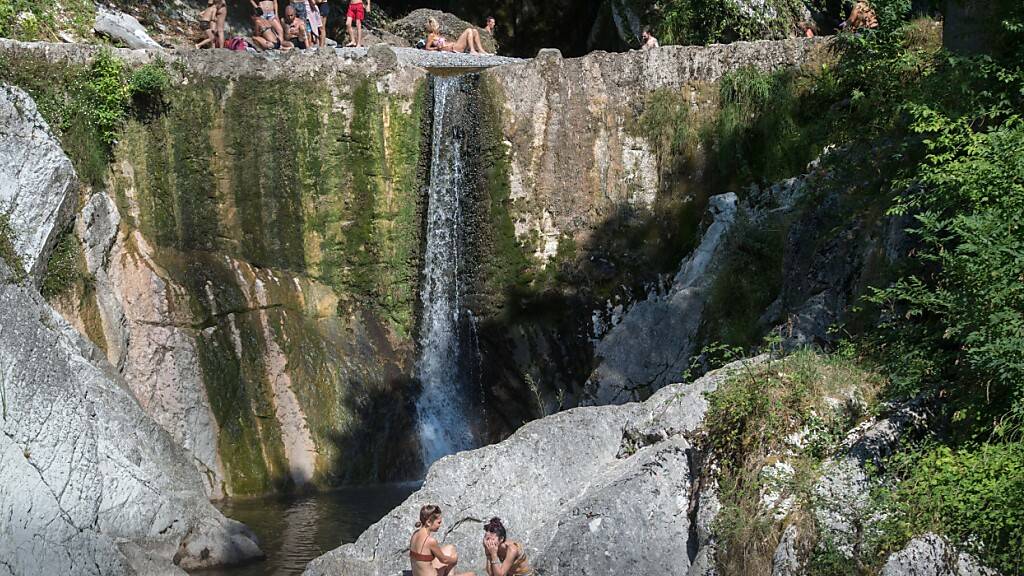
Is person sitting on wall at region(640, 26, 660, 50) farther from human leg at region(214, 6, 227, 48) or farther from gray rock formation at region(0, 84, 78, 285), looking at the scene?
gray rock formation at region(0, 84, 78, 285)

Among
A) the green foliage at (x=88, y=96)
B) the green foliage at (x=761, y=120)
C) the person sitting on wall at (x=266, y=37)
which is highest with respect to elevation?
the person sitting on wall at (x=266, y=37)

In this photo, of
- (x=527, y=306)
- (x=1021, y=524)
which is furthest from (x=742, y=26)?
(x=1021, y=524)

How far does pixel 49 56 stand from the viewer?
15.2 m

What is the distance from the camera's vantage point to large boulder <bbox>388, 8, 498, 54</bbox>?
875 inches

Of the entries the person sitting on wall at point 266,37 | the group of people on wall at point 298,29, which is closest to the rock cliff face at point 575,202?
→ the group of people on wall at point 298,29

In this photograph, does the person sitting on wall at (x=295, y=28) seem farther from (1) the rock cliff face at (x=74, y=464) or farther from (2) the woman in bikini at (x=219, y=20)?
(1) the rock cliff face at (x=74, y=464)

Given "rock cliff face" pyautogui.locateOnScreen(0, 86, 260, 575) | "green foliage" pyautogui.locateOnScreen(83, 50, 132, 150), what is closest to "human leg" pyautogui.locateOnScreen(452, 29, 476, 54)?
"green foliage" pyautogui.locateOnScreen(83, 50, 132, 150)

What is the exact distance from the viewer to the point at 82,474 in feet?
33.2

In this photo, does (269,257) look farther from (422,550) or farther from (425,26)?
(422,550)

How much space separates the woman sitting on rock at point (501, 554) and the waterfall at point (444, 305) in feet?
23.1

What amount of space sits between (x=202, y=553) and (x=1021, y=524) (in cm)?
740

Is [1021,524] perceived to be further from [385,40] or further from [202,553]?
[385,40]

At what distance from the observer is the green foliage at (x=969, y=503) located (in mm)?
6695

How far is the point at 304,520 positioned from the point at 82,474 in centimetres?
318
